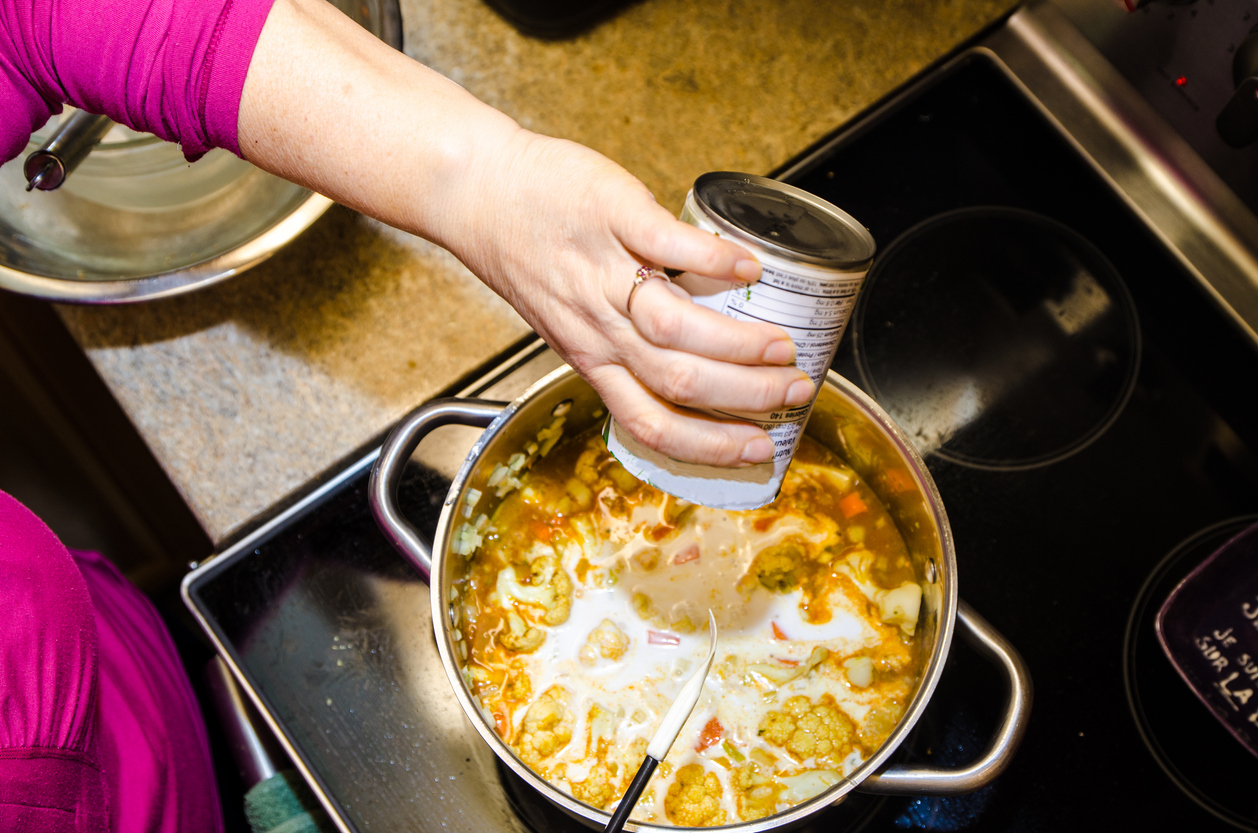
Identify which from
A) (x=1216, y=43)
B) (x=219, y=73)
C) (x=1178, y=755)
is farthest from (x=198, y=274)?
(x=1178, y=755)

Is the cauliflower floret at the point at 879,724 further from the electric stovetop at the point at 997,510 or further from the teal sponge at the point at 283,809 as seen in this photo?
the teal sponge at the point at 283,809

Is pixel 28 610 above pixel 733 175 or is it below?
below

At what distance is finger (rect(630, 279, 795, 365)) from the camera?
0.50 metres

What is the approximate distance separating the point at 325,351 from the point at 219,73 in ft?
1.20

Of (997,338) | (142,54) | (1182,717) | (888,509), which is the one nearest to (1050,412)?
(997,338)

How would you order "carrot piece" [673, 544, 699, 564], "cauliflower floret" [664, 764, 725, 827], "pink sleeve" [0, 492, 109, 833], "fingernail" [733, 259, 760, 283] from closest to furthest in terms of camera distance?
"fingernail" [733, 259, 760, 283] < "pink sleeve" [0, 492, 109, 833] < "cauliflower floret" [664, 764, 725, 827] < "carrot piece" [673, 544, 699, 564]

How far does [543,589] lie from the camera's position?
2.69ft

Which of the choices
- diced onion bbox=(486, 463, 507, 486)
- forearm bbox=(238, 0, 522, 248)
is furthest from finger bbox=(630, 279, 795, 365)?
diced onion bbox=(486, 463, 507, 486)

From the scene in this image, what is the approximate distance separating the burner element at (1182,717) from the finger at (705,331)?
0.57 m

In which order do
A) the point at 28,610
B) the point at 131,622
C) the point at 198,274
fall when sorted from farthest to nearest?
the point at 131,622, the point at 198,274, the point at 28,610

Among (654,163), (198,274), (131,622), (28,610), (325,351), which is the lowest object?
(131,622)

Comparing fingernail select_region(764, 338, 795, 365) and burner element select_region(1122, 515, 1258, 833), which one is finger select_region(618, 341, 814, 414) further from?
burner element select_region(1122, 515, 1258, 833)

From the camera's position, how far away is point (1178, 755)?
30.5 inches

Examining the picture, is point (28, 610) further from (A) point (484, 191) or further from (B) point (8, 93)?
(A) point (484, 191)
